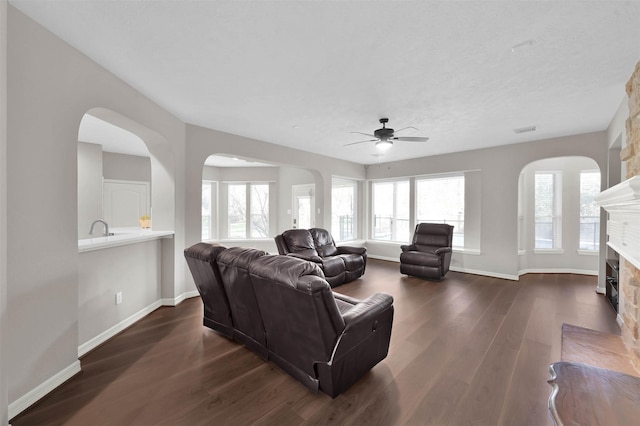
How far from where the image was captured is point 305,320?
71.2 inches

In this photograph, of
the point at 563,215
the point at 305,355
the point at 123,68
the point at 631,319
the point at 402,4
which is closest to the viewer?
the point at 402,4

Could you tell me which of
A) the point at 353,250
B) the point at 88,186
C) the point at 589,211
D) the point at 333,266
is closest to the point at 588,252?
the point at 589,211

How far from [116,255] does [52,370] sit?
3.89ft

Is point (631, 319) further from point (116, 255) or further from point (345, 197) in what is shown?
point (345, 197)

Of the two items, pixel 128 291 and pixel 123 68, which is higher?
pixel 123 68

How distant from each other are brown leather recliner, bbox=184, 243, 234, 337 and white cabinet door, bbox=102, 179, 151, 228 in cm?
430

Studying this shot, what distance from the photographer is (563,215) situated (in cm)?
564

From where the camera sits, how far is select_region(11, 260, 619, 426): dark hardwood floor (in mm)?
1749

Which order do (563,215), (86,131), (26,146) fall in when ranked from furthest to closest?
1. (563,215)
2. (86,131)
3. (26,146)

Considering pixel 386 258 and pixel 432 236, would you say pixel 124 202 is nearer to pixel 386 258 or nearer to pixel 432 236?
pixel 386 258

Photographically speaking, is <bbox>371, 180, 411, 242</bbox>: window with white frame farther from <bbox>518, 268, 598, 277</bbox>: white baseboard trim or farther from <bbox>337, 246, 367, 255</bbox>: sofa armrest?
<bbox>518, 268, 598, 277</bbox>: white baseboard trim

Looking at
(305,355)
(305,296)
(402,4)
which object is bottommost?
(305,355)

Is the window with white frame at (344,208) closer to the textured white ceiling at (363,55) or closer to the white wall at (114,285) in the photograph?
the textured white ceiling at (363,55)

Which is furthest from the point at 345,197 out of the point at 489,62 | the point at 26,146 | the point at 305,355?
the point at 26,146
